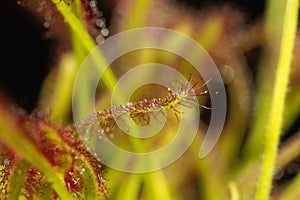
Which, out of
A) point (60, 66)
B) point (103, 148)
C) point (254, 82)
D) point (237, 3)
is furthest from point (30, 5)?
point (254, 82)

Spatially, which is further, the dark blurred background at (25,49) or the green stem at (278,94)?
the dark blurred background at (25,49)

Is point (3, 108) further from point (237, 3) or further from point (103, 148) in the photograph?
point (237, 3)

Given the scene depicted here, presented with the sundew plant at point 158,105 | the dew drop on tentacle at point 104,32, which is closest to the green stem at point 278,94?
the sundew plant at point 158,105

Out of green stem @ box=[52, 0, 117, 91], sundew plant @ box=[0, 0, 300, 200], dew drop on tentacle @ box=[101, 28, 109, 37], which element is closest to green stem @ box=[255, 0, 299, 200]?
sundew plant @ box=[0, 0, 300, 200]

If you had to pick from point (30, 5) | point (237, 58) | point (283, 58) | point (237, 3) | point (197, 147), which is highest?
point (30, 5)

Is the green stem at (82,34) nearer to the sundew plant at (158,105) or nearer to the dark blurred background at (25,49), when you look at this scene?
the sundew plant at (158,105)

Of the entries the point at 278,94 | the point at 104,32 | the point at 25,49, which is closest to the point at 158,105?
the point at 278,94

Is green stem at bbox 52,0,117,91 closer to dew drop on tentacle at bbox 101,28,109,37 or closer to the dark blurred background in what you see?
dew drop on tentacle at bbox 101,28,109,37

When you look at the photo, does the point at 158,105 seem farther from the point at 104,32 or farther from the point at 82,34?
the point at 104,32
